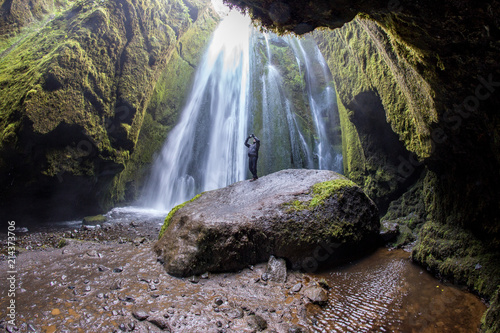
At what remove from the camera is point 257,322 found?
3.17m

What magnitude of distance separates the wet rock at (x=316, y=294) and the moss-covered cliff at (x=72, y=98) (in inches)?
343

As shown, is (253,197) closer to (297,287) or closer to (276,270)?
(276,270)

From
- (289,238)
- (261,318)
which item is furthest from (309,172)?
(261,318)

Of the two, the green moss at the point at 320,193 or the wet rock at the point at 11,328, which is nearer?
the wet rock at the point at 11,328

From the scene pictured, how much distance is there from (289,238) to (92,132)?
8260mm

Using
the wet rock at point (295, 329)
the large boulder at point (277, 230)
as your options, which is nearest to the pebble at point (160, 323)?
the large boulder at point (277, 230)

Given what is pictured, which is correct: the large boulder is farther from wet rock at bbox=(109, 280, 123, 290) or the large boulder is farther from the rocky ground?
wet rock at bbox=(109, 280, 123, 290)

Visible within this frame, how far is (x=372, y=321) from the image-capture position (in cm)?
329

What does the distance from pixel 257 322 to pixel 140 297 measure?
1801 mm

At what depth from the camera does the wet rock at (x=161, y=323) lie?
115 inches

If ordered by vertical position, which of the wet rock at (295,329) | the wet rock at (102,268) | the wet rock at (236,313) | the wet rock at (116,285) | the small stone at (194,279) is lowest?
the wet rock at (295,329)

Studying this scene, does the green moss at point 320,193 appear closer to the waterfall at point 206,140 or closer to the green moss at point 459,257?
the green moss at point 459,257

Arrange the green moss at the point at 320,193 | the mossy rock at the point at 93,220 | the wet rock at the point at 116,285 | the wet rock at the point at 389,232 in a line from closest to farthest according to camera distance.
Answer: the wet rock at the point at 116,285 < the green moss at the point at 320,193 < the wet rock at the point at 389,232 < the mossy rock at the point at 93,220

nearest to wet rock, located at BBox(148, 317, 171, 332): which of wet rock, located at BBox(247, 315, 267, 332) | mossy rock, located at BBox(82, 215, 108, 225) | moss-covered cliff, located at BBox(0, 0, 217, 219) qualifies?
wet rock, located at BBox(247, 315, 267, 332)
